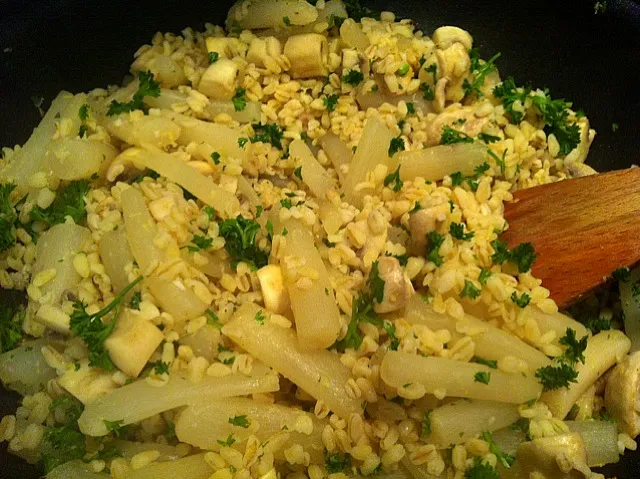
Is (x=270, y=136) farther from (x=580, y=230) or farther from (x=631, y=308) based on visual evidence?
(x=631, y=308)

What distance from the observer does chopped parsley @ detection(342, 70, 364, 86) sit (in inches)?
109

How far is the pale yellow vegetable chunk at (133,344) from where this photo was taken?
6.66 ft

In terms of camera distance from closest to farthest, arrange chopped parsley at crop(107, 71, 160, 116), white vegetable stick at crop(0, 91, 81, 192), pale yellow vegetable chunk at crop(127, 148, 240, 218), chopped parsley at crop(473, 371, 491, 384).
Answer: chopped parsley at crop(473, 371, 491, 384), pale yellow vegetable chunk at crop(127, 148, 240, 218), white vegetable stick at crop(0, 91, 81, 192), chopped parsley at crop(107, 71, 160, 116)

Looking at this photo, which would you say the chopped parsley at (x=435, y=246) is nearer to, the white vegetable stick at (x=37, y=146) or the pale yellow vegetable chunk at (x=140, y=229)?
the pale yellow vegetable chunk at (x=140, y=229)

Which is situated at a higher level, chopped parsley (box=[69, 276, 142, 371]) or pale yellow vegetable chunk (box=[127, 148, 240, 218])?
pale yellow vegetable chunk (box=[127, 148, 240, 218])

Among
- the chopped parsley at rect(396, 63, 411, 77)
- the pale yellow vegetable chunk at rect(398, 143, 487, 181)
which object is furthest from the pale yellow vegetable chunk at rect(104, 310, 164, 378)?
→ the chopped parsley at rect(396, 63, 411, 77)

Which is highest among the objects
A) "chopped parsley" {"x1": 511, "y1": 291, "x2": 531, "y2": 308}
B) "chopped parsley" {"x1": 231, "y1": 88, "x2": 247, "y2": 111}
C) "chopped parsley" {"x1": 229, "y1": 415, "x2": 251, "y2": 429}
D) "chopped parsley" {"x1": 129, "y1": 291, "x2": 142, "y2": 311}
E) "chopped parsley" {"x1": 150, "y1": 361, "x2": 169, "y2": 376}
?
"chopped parsley" {"x1": 231, "y1": 88, "x2": 247, "y2": 111}

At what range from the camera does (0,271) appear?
2420 millimetres

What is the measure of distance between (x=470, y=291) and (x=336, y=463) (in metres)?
0.74

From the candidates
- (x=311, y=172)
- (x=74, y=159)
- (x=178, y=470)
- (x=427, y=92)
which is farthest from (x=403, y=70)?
(x=178, y=470)

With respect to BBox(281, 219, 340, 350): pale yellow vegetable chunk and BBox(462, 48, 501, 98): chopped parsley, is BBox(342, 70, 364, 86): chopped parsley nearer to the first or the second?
BBox(462, 48, 501, 98): chopped parsley

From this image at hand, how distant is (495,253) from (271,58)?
1255 millimetres

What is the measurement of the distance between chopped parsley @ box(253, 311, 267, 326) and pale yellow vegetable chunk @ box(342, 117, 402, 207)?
0.61m

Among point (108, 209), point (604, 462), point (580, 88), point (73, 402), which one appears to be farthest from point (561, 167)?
point (73, 402)
